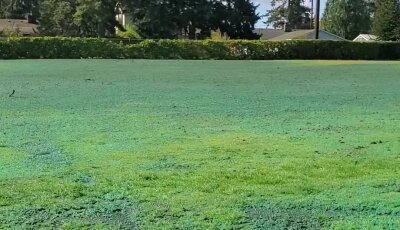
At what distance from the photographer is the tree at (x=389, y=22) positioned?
167 ft

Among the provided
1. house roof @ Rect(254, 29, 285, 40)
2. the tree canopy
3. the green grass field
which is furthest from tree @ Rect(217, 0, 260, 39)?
the green grass field

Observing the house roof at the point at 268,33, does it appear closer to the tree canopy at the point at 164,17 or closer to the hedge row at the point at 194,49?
the tree canopy at the point at 164,17

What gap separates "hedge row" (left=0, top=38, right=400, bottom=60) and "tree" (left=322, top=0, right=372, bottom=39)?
4137cm

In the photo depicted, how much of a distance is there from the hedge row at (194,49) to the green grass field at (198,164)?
23301mm

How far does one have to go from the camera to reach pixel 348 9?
79125mm

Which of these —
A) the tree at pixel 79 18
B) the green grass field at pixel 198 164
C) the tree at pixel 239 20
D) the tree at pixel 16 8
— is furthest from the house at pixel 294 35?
the green grass field at pixel 198 164

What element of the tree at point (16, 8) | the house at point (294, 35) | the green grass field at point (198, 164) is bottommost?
the green grass field at point (198, 164)

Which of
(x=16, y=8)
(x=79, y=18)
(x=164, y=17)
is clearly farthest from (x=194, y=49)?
(x=16, y=8)

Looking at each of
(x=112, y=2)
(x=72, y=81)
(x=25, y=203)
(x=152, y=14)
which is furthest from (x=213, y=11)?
(x=25, y=203)

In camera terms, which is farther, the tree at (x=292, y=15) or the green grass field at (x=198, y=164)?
the tree at (x=292, y=15)

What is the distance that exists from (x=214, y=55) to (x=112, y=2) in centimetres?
2280

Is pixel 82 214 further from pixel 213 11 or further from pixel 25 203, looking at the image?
pixel 213 11

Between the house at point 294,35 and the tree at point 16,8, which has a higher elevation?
the tree at point 16,8

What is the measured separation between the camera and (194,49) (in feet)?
118
